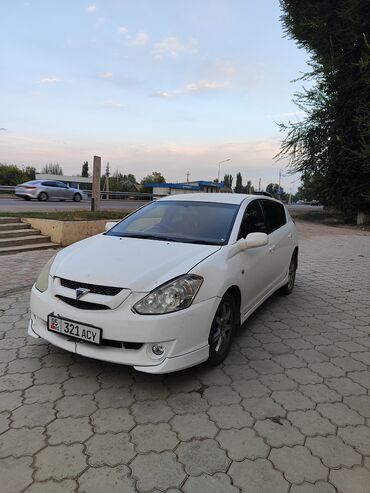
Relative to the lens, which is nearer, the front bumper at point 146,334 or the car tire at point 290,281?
the front bumper at point 146,334

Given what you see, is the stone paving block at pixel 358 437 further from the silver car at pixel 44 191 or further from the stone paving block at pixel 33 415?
the silver car at pixel 44 191

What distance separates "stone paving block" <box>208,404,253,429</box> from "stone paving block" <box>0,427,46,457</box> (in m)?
1.14

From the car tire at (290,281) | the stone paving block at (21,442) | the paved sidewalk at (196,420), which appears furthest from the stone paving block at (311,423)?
the car tire at (290,281)

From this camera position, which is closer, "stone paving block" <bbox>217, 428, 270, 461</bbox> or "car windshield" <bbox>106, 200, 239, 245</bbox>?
"stone paving block" <bbox>217, 428, 270, 461</bbox>

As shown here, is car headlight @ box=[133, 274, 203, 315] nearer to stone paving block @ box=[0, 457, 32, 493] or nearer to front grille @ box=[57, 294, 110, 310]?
front grille @ box=[57, 294, 110, 310]

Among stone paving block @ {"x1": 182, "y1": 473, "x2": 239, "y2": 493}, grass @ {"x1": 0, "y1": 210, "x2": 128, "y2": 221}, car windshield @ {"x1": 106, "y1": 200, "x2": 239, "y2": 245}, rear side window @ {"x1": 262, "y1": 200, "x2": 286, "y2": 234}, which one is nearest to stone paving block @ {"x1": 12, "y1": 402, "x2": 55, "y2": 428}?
stone paving block @ {"x1": 182, "y1": 473, "x2": 239, "y2": 493}

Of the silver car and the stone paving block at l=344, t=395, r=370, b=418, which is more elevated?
the silver car

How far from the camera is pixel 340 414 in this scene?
9.37 feet

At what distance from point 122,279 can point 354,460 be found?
1.90 metres

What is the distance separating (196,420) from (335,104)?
19.6 metres

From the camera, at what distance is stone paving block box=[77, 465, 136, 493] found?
6.81 ft

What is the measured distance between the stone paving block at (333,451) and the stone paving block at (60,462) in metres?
1.41

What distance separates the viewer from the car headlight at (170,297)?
112 inches

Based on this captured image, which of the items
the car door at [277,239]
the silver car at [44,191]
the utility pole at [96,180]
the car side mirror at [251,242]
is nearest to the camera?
the car side mirror at [251,242]
